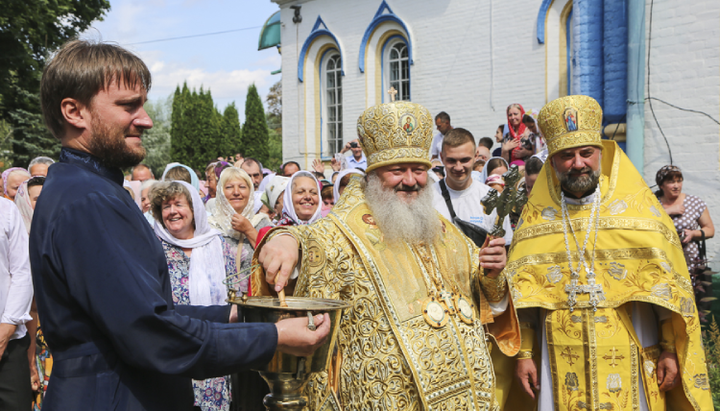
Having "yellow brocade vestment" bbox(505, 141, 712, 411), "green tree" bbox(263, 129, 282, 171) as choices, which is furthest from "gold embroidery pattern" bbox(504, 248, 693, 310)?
"green tree" bbox(263, 129, 282, 171)

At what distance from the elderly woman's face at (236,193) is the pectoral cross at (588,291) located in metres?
2.95

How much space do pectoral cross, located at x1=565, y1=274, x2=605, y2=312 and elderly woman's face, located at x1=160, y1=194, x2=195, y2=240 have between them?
260 centimetres

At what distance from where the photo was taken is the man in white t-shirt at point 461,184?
16.1 ft

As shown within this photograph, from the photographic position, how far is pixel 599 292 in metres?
3.77

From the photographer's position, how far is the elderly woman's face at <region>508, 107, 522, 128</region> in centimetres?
912

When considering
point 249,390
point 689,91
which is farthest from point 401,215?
point 689,91

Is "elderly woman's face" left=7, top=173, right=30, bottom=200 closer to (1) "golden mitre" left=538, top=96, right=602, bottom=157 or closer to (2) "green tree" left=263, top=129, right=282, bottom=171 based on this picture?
(1) "golden mitre" left=538, top=96, right=602, bottom=157

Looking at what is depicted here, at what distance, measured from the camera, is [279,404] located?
208 centimetres

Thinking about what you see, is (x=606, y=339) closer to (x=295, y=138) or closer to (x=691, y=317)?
(x=691, y=317)

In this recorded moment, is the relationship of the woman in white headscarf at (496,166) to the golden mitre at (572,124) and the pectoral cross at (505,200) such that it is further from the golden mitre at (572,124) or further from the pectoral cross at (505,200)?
the pectoral cross at (505,200)

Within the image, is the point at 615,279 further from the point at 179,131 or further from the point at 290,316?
the point at 179,131

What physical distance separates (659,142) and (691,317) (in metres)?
5.80

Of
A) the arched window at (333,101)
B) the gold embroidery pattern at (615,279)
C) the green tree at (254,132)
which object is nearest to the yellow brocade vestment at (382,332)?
the gold embroidery pattern at (615,279)

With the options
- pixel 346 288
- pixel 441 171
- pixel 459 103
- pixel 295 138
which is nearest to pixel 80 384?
pixel 346 288
